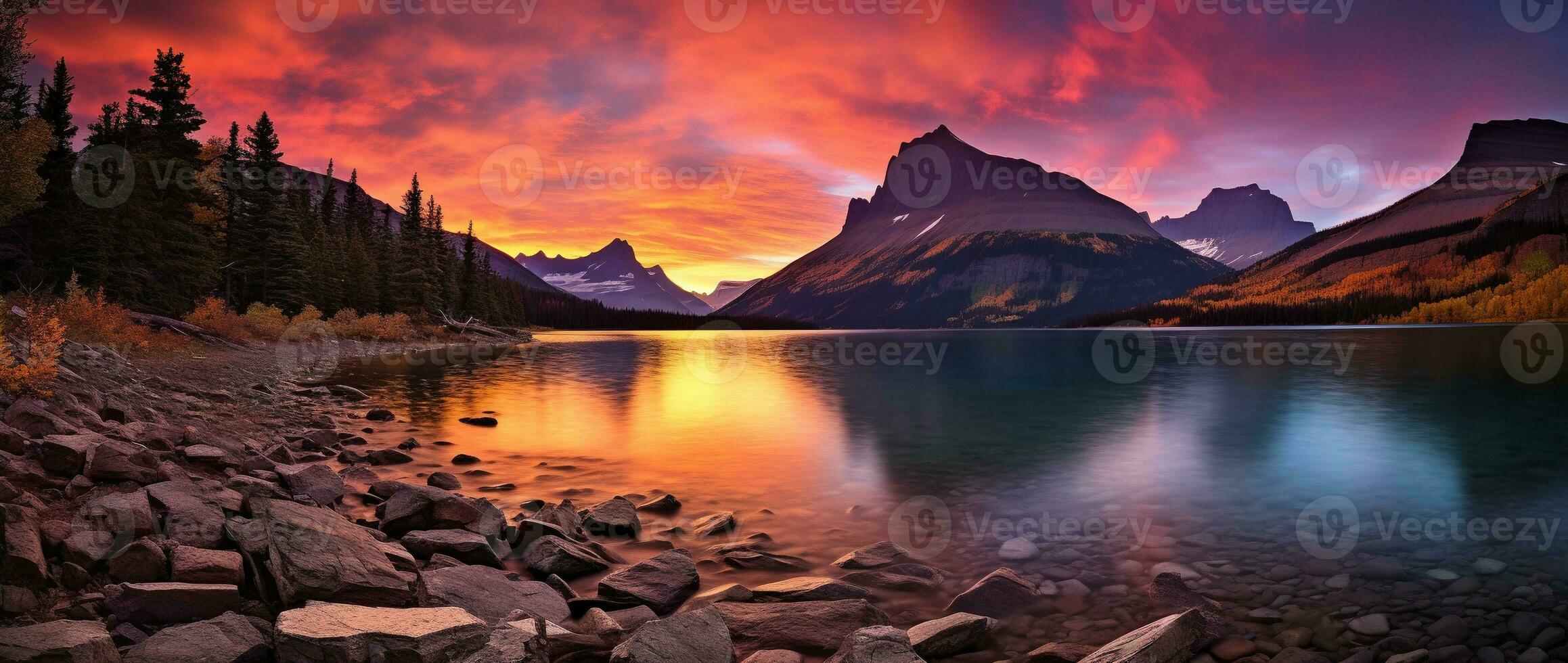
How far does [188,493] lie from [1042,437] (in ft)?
78.7

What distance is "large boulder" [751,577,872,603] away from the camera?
332 inches

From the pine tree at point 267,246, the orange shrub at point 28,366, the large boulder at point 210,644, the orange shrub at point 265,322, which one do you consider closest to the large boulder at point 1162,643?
the large boulder at point 210,644

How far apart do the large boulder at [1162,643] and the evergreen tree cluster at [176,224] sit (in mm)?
43858

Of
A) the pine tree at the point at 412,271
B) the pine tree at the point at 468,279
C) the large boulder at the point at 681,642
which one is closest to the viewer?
the large boulder at the point at 681,642

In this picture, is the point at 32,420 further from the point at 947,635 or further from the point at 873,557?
the point at 947,635

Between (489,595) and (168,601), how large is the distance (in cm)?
280

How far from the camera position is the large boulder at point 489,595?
7.28m

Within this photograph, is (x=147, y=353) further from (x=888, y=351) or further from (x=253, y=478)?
(x=888, y=351)

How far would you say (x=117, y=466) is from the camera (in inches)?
335

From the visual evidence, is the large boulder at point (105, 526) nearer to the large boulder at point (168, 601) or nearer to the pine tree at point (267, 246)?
the large boulder at point (168, 601)

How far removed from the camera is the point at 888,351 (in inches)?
4294

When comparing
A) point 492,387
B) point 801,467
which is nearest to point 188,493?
point 801,467

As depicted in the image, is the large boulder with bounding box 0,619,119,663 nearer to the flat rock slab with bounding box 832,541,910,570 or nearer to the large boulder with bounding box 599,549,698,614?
the large boulder with bounding box 599,549,698,614

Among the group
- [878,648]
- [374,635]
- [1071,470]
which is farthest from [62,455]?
[1071,470]
